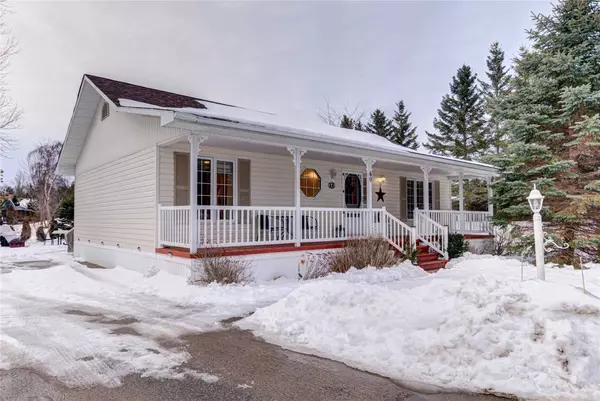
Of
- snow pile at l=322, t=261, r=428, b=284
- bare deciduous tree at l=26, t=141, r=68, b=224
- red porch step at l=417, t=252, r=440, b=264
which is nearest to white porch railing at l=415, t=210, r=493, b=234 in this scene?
red porch step at l=417, t=252, r=440, b=264

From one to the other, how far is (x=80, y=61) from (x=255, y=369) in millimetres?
17671

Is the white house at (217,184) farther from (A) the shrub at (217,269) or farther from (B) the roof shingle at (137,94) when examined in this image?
(A) the shrub at (217,269)

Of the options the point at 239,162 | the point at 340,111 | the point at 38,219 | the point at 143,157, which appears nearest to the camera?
the point at 143,157

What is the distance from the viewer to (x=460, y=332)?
4.16 m

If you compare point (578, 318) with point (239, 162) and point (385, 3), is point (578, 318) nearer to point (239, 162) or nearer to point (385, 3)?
point (239, 162)

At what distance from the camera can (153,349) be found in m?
4.39

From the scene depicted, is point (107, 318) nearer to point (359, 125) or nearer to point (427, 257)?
point (427, 257)

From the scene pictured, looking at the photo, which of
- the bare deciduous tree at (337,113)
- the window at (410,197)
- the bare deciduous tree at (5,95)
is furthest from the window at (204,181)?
the bare deciduous tree at (337,113)

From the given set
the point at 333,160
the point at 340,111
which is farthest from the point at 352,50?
the point at 333,160

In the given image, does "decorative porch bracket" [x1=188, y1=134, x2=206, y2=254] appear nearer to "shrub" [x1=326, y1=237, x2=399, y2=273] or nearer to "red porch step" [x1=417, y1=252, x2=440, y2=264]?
"shrub" [x1=326, y1=237, x2=399, y2=273]

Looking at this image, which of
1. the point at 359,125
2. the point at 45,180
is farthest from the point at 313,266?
the point at 359,125

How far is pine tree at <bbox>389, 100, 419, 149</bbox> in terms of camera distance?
3584 centimetres

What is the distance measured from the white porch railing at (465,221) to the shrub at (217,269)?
26.5ft

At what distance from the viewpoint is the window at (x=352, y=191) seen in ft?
46.5
